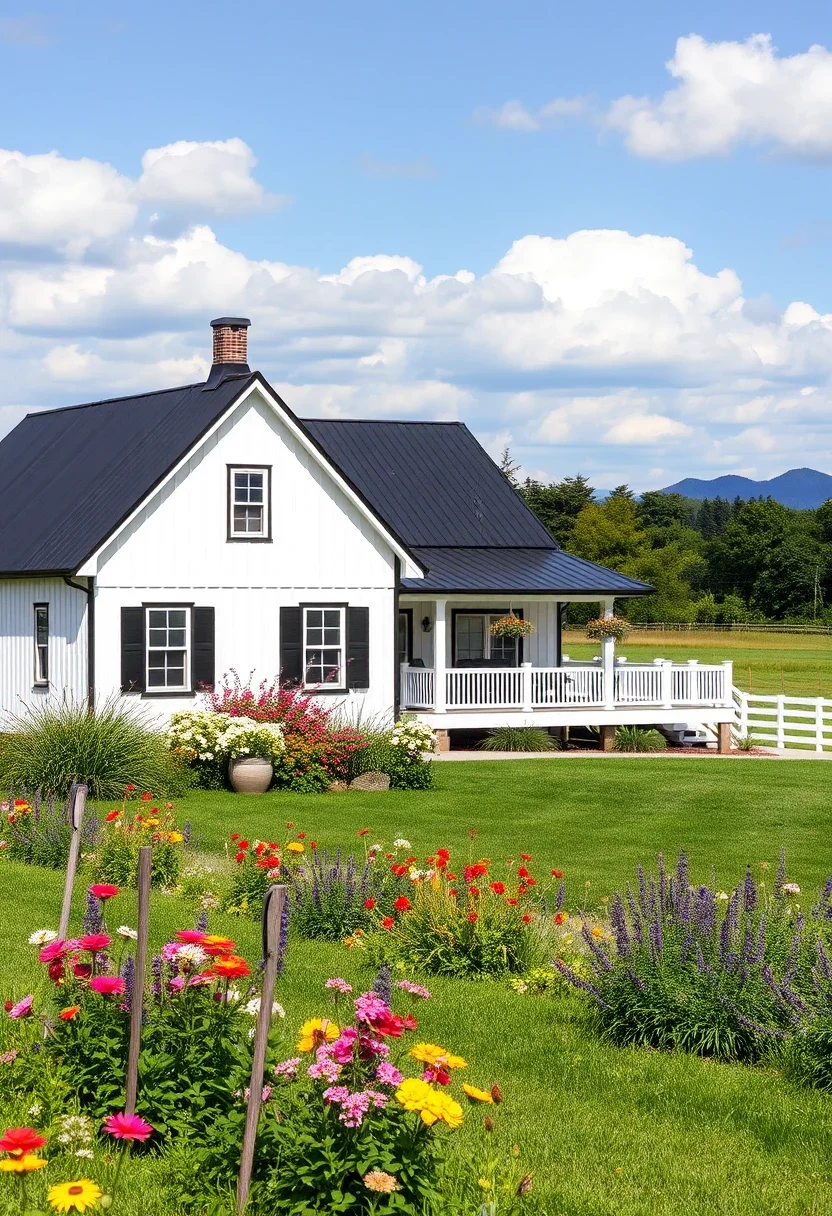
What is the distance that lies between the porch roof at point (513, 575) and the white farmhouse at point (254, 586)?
0.07 meters

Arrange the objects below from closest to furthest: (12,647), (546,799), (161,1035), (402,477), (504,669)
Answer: (161,1035)
(546,799)
(12,647)
(504,669)
(402,477)

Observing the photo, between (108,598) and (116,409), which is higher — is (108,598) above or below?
below

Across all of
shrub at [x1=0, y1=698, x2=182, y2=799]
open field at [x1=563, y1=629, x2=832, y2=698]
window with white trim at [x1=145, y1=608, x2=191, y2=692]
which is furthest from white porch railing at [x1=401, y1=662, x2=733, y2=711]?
open field at [x1=563, y1=629, x2=832, y2=698]

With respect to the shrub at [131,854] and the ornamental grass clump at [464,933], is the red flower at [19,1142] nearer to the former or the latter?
the ornamental grass clump at [464,933]

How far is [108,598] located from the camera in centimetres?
2523

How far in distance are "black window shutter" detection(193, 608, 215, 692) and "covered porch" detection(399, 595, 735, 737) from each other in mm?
4281

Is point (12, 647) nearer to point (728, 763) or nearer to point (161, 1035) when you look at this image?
point (728, 763)

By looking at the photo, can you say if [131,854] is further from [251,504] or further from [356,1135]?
[251,504]

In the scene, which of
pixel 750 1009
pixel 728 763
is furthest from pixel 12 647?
pixel 750 1009

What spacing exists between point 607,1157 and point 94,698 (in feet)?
63.2

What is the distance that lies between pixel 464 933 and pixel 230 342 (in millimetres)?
20761

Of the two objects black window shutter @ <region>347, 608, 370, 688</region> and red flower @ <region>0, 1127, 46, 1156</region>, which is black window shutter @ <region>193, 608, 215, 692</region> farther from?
red flower @ <region>0, 1127, 46, 1156</region>

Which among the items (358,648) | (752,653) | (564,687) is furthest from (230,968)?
(752,653)

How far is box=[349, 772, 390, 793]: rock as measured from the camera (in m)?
23.7
